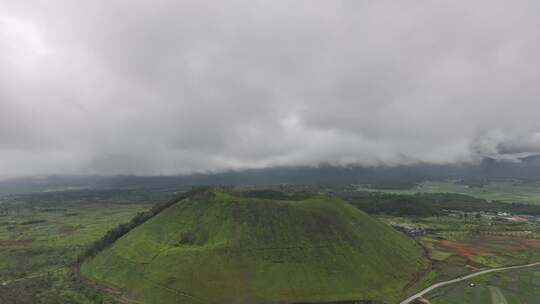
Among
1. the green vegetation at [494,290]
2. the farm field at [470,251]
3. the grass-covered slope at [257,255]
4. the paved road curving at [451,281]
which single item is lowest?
the green vegetation at [494,290]

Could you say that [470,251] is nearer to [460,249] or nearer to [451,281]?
[460,249]

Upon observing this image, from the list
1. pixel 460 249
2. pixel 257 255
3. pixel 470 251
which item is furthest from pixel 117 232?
pixel 470 251

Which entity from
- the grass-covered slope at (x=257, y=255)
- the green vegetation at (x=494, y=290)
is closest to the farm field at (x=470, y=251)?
the green vegetation at (x=494, y=290)

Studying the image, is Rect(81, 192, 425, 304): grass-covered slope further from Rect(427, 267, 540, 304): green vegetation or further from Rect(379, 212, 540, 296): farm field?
Rect(427, 267, 540, 304): green vegetation

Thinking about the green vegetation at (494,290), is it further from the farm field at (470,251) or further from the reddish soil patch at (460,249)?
the reddish soil patch at (460,249)

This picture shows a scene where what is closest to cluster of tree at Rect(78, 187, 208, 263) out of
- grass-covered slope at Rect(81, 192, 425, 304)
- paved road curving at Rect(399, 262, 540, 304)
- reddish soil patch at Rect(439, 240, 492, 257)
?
grass-covered slope at Rect(81, 192, 425, 304)

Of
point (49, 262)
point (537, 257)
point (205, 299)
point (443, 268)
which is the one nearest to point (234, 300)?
point (205, 299)

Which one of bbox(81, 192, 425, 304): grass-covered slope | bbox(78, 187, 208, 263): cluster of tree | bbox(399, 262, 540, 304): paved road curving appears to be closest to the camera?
bbox(399, 262, 540, 304): paved road curving
